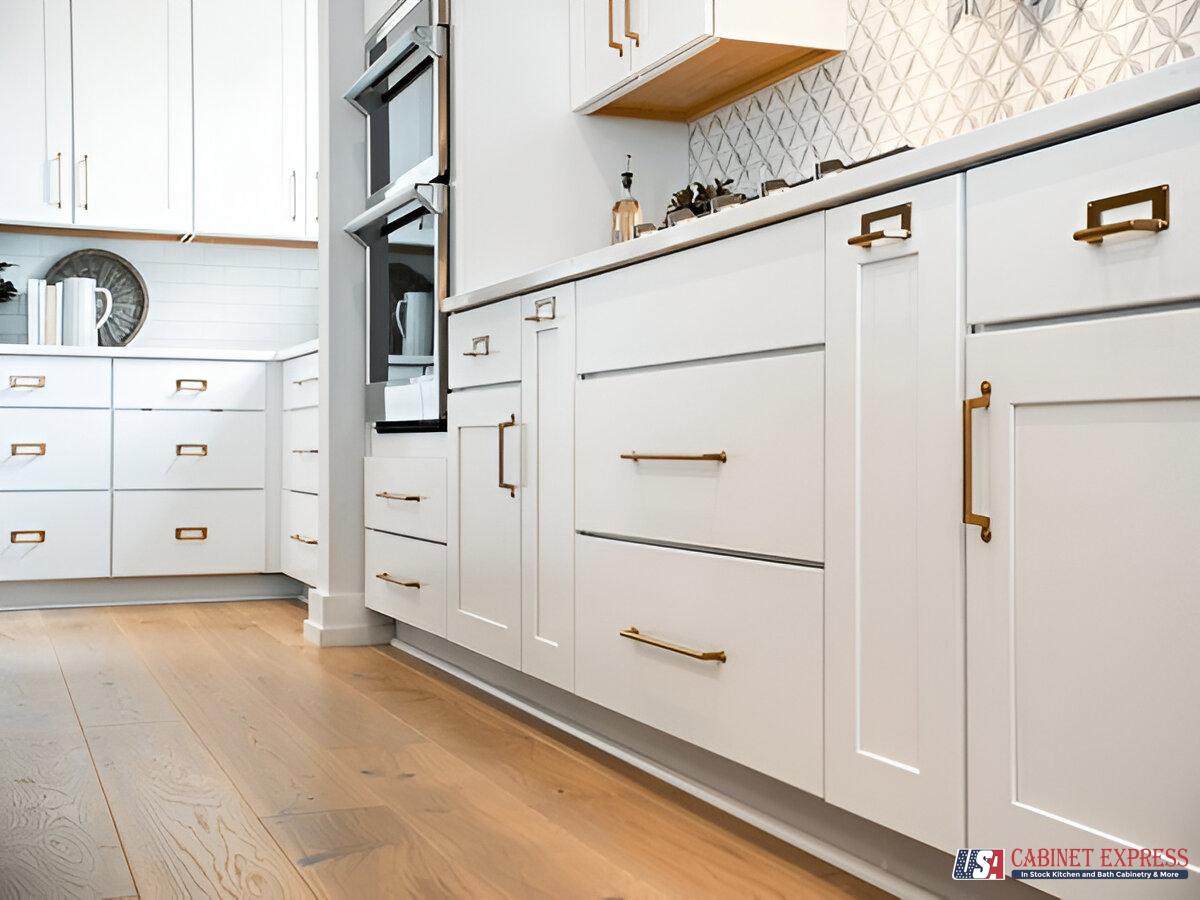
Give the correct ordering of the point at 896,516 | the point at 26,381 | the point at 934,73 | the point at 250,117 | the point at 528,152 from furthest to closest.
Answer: the point at 250,117
the point at 26,381
the point at 528,152
the point at 934,73
the point at 896,516

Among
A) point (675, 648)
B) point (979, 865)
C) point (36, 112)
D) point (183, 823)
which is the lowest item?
point (183, 823)

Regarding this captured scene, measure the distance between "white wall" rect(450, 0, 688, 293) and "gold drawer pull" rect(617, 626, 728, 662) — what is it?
128 cm

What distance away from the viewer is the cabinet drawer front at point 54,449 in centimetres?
414

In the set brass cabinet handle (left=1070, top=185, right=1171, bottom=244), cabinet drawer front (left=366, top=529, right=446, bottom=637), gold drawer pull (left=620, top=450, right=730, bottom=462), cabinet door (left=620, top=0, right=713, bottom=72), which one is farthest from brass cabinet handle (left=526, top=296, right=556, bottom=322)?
brass cabinet handle (left=1070, top=185, right=1171, bottom=244)

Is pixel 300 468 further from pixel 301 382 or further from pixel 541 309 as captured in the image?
pixel 541 309

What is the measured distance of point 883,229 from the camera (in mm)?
1406

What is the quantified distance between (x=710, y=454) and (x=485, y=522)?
3.22 feet

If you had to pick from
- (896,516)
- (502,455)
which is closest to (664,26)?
(502,455)

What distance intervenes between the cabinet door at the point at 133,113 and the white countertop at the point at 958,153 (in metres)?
3.18

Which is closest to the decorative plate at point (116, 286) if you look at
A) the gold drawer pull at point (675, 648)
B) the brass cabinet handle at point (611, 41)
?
the brass cabinet handle at point (611, 41)

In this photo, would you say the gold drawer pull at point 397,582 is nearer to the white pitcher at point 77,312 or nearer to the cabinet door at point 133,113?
the white pitcher at point 77,312

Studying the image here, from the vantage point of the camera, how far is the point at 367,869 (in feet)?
5.12

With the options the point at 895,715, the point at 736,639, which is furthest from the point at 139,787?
the point at 895,715

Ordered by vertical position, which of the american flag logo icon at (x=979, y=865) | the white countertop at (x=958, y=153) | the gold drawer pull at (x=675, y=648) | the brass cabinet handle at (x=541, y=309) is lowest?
the american flag logo icon at (x=979, y=865)
